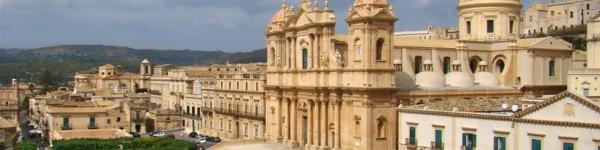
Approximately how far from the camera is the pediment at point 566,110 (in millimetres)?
34125

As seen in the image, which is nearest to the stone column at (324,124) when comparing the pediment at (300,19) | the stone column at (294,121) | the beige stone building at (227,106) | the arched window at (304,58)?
the arched window at (304,58)

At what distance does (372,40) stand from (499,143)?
11.0 metres

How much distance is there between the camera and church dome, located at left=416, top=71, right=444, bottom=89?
51219 mm

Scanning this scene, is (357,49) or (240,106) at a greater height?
(357,49)

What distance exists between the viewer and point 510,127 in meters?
38.1

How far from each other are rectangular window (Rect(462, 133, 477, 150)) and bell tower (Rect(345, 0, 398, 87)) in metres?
7.30

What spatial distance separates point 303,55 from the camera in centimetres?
5431

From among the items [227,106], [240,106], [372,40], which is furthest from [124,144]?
[372,40]

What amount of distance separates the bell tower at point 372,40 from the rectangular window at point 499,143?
9.34 meters

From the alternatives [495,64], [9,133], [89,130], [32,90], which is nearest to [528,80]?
[495,64]

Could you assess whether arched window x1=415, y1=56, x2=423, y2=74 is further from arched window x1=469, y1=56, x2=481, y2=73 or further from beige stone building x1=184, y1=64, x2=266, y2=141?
beige stone building x1=184, y1=64, x2=266, y2=141

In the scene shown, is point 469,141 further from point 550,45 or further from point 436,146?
point 550,45

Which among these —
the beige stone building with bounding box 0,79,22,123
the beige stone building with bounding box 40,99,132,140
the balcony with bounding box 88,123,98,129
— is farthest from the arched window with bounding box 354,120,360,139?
the beige stone building with bounding box 0,79,22,123

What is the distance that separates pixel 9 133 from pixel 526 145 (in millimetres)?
32942
